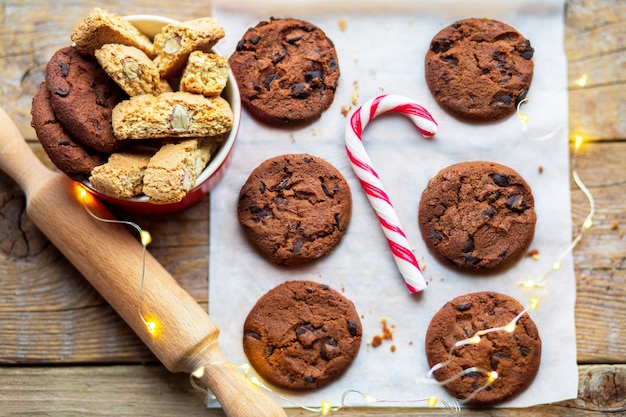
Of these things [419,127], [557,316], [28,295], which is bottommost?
[557,316]

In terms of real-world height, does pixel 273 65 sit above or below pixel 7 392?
above

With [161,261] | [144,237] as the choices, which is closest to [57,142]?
[144,237]

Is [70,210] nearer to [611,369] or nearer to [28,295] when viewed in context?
[28,295]

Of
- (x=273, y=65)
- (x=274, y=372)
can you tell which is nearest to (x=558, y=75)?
(x=273, y=65)

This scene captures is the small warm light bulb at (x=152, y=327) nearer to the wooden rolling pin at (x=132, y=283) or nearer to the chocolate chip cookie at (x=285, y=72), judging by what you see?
the wooden rolling pin at (x=132, y=283)

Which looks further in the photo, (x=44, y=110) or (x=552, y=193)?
(x=552, y=193)

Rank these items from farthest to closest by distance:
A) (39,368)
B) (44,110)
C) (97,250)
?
(39,368)
(97,250)
(44,110)
